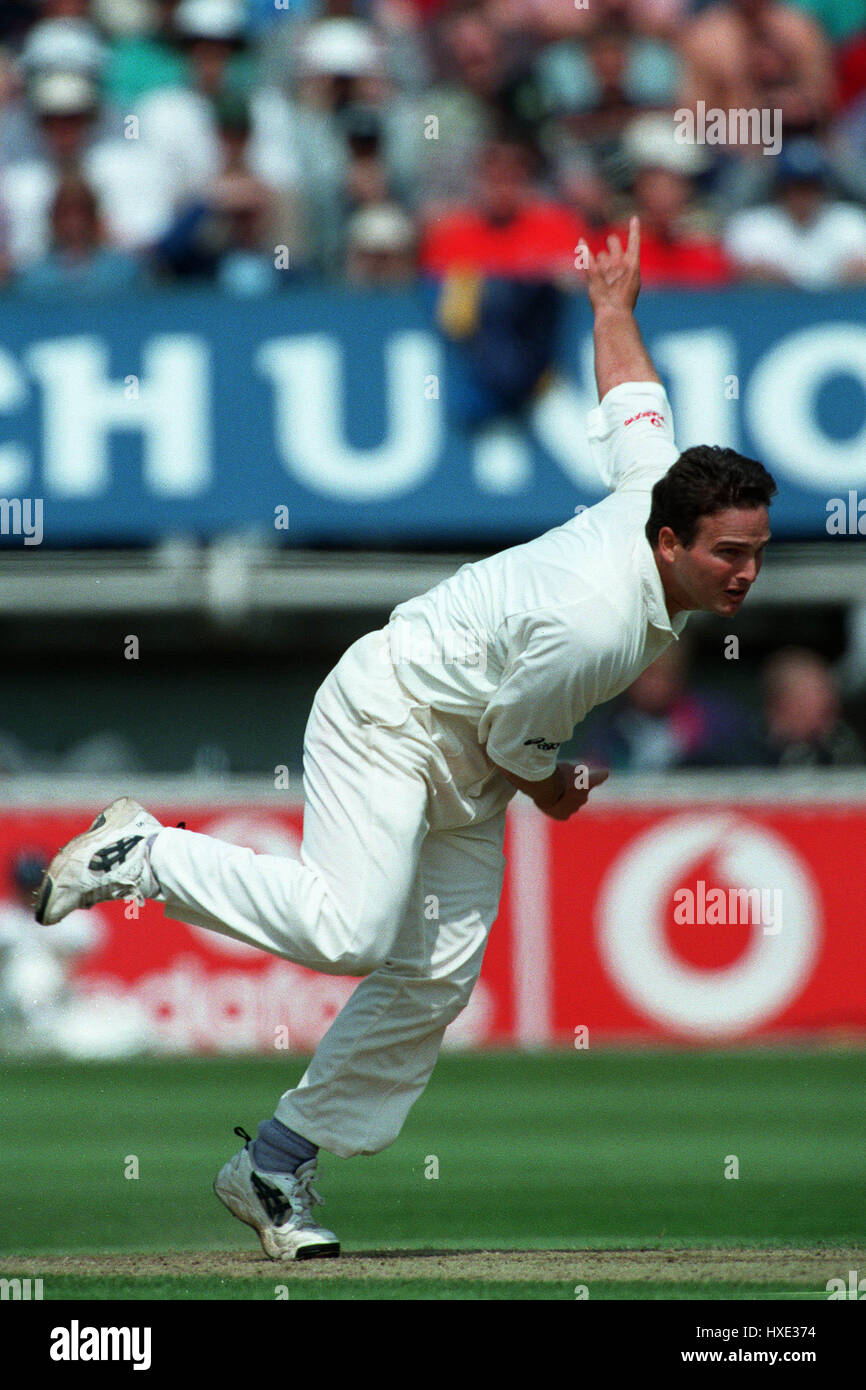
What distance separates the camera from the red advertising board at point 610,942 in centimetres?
1048

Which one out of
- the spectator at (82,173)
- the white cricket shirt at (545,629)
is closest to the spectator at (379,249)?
the spectator at (82,173)

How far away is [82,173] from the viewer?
41.2 feet

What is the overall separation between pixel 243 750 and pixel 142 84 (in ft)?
15.0

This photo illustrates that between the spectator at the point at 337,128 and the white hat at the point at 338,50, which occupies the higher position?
the white hat at the point at 338,50

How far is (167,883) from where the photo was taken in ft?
16.9

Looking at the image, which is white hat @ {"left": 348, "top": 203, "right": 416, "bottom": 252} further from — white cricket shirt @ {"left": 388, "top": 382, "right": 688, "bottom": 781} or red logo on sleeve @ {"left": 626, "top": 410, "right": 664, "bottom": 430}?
white cricket shirt @ {"left": 388, "top": 382, "right": 688, "bottom": 781}

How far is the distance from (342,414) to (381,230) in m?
1.45

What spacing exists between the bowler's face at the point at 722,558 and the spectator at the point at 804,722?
21.7ft

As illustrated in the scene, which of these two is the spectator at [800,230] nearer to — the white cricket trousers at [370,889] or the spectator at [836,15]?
the spectator at [836,15]

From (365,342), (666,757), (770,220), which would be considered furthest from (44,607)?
(770,220)

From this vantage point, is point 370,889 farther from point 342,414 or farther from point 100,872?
point 342,414

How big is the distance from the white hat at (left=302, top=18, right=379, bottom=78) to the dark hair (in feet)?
28.8

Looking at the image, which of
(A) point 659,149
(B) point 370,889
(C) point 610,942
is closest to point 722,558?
(B) point 370,889

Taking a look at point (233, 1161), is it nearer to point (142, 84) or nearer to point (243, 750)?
point (243, 750)
